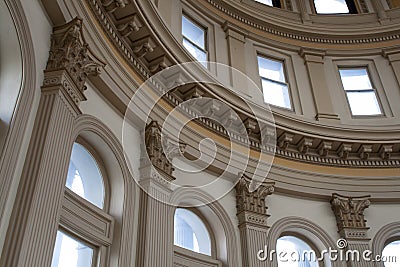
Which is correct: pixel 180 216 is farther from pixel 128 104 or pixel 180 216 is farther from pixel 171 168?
pixel 128 104

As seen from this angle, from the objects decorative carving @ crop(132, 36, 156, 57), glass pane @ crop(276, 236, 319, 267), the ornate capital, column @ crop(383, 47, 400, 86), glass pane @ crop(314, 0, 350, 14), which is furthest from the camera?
glass pane @ crop(314, 0, 350, 14)

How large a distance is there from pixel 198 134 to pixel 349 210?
3876 millimetres

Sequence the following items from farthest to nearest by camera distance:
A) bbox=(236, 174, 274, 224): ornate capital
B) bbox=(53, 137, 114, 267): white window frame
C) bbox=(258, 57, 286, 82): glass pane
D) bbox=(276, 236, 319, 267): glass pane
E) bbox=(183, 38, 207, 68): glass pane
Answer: bbox=(258, 57, 286, 82): glass pane
bbox=(183, 38, 207, 68): glass pane
bbox=(276, 236, 319, 267): glass pane
bbox=(236, 174, 274, 224): ornate capital
bbox=(53, 137, 114, 267): white window frame

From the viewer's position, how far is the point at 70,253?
5.81 metres

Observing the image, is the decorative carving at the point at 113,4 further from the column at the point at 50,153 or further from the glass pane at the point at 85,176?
the glass pane at the point at 85,176

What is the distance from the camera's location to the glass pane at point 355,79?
40.8ft

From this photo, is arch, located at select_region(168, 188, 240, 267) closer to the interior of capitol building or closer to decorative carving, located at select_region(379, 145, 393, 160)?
the interior of capitol building

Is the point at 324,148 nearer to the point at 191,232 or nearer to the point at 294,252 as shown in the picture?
the point at 294,252

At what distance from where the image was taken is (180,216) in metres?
8.43

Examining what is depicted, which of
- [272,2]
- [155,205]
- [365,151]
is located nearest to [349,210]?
[365,151]

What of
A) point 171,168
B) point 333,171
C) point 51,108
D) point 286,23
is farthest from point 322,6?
point 51,108

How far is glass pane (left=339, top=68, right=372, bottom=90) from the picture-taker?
1245 cm

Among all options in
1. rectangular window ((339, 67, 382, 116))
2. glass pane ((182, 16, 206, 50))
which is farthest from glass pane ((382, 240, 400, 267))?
glass pane ((182, 16, 206, 50))

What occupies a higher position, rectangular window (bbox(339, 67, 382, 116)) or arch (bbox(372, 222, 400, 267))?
rectangular window (bbox(339, 67, 382, 116))
